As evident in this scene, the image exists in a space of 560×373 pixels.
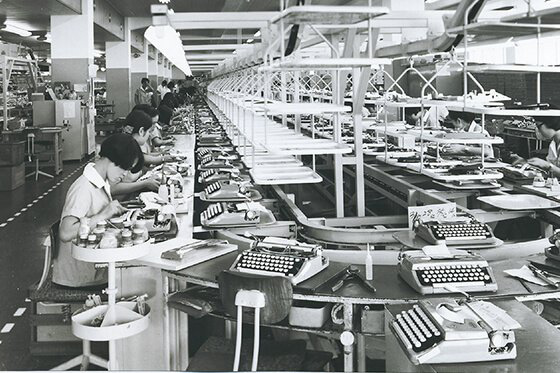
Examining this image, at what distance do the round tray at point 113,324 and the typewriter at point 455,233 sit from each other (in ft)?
5.11

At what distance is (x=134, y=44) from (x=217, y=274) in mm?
18674

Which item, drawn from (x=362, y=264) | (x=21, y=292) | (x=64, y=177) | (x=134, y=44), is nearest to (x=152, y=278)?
(x=362, y=264)

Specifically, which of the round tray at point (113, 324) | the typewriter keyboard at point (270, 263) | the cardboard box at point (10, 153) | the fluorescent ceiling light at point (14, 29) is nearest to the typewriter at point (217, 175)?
the round tray at point (113, 324)

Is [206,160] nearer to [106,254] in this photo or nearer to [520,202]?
[520,202]

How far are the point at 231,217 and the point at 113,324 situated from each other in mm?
1105

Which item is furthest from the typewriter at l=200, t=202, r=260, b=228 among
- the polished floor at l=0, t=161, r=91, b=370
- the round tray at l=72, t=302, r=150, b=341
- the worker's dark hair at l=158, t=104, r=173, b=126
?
the worker's dark hair at l=158, t=104, r=173, b=126

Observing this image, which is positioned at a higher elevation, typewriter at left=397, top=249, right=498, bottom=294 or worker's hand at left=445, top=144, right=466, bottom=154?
worker's hand at left=445, top=144, right=466, bottom=154

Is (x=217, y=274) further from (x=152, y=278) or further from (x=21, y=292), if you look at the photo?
(x=21, y=292)

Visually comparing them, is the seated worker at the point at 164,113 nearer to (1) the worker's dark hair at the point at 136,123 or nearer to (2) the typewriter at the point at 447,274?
(1) the worker's dark hair at the point at 136,123

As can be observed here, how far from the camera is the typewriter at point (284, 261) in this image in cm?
281

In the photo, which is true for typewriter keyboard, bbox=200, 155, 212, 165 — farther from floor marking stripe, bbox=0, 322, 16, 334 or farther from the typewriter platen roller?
floor marking stripe, bbox=0, 322, 16, 334

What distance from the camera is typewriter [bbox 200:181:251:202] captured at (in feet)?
14.8

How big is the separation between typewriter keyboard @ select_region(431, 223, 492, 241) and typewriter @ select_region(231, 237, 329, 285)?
2.51 ft

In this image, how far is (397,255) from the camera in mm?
3223
